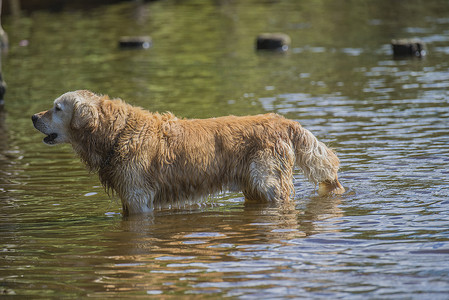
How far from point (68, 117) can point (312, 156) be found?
10.1ft

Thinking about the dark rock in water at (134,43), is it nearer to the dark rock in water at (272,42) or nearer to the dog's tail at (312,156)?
the dark rock in water at (272,42)

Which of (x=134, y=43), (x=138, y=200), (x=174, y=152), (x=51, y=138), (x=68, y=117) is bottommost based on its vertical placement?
(x=138, y=200)

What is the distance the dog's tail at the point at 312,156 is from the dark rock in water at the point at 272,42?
16.7 m

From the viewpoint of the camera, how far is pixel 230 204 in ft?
33.0

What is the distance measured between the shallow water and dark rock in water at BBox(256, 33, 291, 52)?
68cm

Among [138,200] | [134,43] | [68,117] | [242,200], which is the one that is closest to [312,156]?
[242,200]

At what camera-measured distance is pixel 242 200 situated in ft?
33.3

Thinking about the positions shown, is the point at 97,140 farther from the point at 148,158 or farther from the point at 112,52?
the point at 112,52

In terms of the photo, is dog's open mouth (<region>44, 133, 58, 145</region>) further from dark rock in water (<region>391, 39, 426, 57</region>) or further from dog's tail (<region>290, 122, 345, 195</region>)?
dark rock in water (<region>391, 39, 426, 57</region>)

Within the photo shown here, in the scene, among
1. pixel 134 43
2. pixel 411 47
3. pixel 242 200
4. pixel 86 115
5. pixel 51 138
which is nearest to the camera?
pixel 86 115

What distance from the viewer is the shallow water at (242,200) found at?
7.05 m

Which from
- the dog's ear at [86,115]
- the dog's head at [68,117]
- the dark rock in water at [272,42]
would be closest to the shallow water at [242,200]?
the dark rock in water at [272,42]

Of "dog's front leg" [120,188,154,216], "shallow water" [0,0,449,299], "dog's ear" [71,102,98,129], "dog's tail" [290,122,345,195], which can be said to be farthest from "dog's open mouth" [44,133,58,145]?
"dog's tail" [290,122,345,195]

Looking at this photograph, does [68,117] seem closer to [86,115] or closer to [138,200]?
[86,115]
